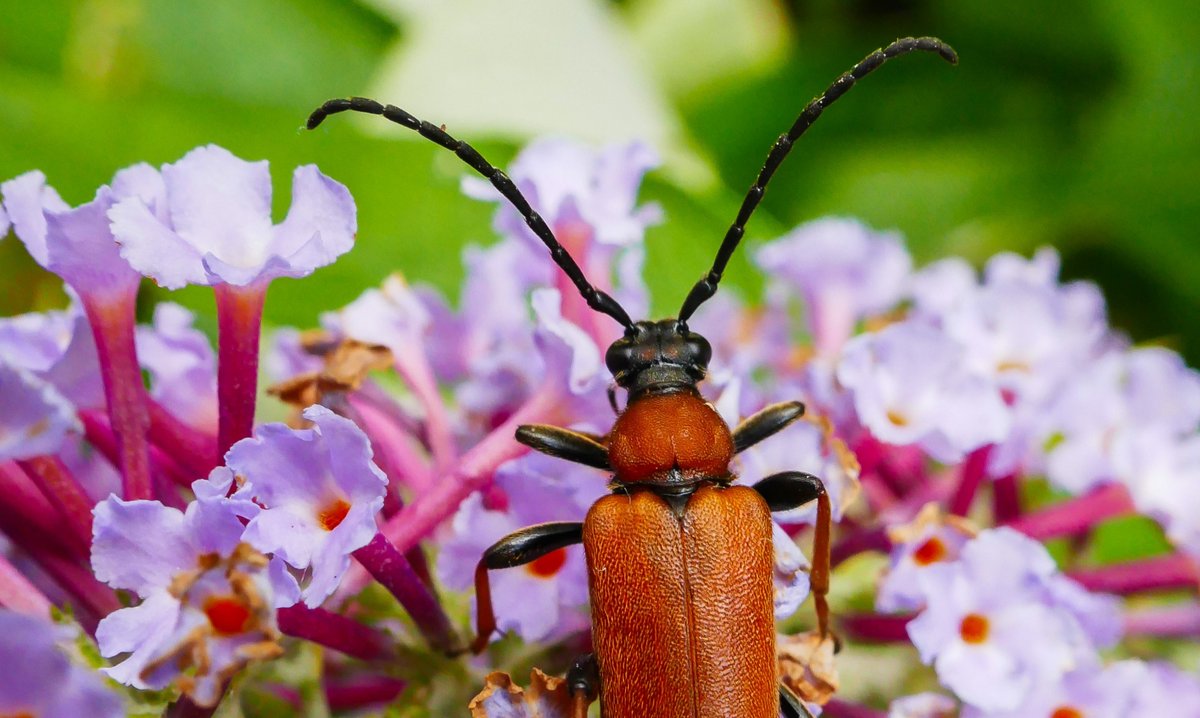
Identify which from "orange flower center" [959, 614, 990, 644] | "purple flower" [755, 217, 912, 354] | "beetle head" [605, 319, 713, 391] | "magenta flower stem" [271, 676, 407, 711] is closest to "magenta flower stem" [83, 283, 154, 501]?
"magenta flower stem" [271, 676, 407, 711]

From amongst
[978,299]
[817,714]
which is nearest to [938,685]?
[817,714]

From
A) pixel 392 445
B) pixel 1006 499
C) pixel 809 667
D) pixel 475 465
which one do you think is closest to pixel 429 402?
pixel 392 445

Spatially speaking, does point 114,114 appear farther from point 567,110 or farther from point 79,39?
point 567,110

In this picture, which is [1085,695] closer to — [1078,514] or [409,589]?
[1078,514]

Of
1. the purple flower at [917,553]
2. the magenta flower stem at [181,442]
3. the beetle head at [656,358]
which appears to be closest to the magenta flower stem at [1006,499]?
the purple flower at [917,553]

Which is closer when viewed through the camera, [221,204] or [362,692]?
[221,204]

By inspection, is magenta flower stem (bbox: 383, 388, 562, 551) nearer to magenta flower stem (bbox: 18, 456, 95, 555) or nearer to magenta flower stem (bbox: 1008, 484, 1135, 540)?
magenta flower stem (bbox: 18, 456, 95, 555)
